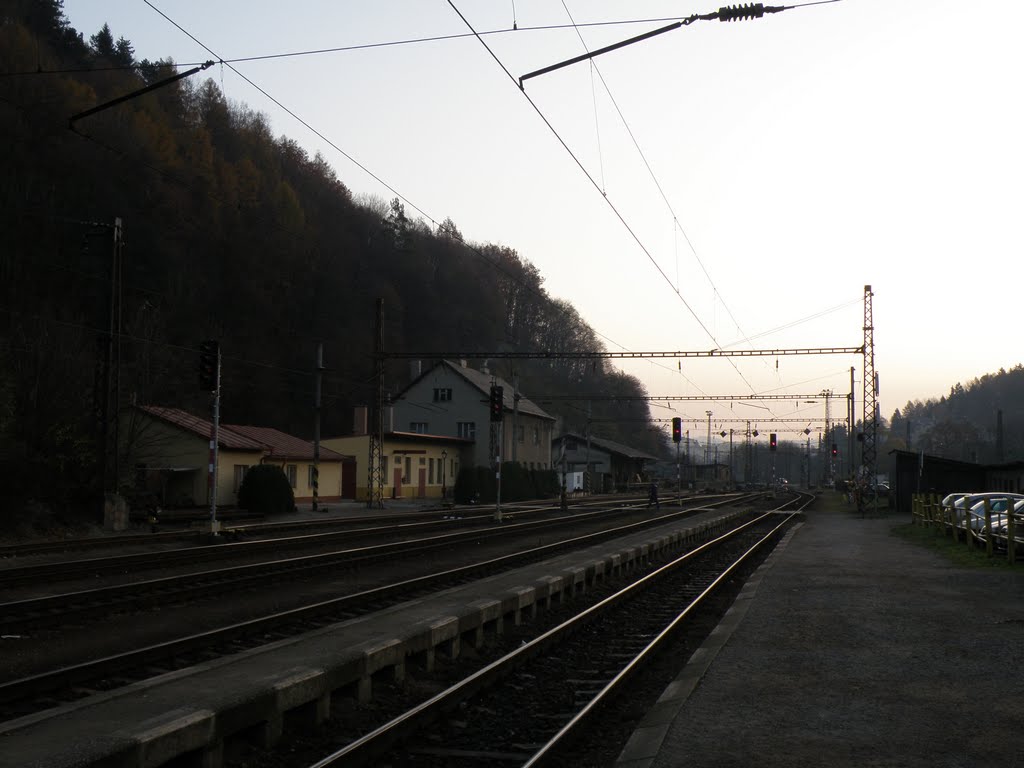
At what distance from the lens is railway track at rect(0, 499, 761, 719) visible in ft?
28.4

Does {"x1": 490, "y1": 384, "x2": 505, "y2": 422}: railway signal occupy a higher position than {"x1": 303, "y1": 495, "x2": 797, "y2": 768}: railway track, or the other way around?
{"x1": 490, "y1": 384, "x2": 505, "y2": 422}: railway signal

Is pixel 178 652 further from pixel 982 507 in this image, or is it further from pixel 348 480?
pixel 348 480

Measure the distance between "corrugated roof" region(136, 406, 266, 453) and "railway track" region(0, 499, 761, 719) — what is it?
27584 millimetres

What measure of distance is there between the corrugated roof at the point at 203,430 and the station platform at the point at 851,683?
30.0 meters

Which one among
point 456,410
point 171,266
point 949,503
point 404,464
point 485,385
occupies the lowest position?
point 949,503

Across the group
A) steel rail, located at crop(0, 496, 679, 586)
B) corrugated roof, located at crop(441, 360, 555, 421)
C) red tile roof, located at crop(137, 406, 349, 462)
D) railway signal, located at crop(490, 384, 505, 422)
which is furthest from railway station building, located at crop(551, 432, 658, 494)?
steel rail, located at crop(0, 496, 679, 586)

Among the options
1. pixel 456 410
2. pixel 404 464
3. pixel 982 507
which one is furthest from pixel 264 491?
pixel 456 410

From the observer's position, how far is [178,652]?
35.0 ft

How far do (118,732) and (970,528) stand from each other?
23888 millimetres

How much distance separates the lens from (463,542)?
92.6 ft

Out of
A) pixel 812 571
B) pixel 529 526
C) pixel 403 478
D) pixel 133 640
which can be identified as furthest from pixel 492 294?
pixel 133 640

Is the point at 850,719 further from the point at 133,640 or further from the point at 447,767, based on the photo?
the point at 133,640

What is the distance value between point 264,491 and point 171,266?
22.3 m

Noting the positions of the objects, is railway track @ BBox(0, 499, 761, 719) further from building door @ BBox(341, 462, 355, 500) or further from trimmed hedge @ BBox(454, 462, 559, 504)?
building door @ BBox(341, 462, 355, 500)
